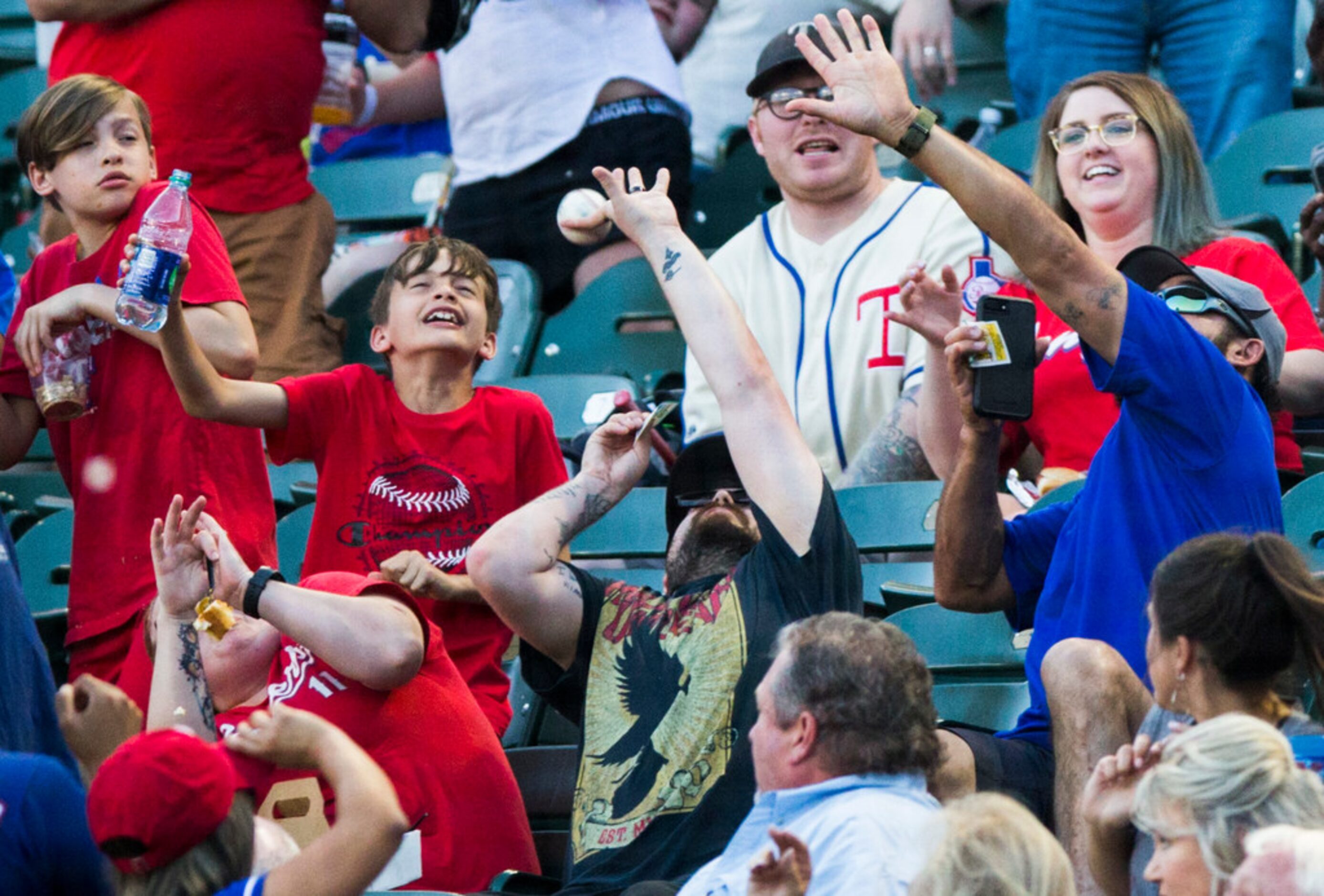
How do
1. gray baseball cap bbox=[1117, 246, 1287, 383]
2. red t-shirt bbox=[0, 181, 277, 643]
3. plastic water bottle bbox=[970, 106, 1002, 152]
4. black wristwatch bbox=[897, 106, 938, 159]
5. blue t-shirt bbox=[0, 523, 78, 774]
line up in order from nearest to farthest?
blue t-shirt bbox=[0, 523, 78, 774], black wristwatch bbox=[897, 106, 938, 159], gray baseball cap bbox=[1117, 246, 1287, 383], red t-shirt bbox=[0, 181, 277, 643], plastic water bottle bbox=[970, 106, 1002, 152]

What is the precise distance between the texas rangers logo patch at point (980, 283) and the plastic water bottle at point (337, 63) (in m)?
1.95

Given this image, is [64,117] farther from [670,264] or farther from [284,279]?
[670,264]

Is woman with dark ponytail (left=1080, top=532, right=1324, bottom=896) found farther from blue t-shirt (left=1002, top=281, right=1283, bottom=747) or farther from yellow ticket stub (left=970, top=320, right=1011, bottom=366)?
yellow ticket stub (left=970, top=320, right=1011, bottom=366)

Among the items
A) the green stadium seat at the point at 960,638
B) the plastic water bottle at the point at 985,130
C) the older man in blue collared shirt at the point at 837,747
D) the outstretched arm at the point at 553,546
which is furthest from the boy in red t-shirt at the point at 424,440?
the plastic water bottle at the point at 985,130

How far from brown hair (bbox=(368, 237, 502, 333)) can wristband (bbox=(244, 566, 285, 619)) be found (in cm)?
96

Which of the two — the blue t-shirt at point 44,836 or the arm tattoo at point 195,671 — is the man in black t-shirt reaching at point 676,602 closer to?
the arm tattoo at point 195,671

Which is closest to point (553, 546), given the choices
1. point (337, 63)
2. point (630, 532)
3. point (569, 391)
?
point (630, 532)

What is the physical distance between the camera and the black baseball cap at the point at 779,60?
4613 millimetres

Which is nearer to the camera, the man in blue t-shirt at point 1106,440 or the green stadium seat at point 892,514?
the man in blue t-shirt at point 1106,440

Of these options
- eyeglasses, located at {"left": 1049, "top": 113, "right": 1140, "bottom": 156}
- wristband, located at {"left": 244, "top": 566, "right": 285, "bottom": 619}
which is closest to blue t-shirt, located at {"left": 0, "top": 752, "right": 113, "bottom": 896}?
Answer: wristband, located at {"left": 244, "top": 566, "right": 285, "bottom": 619}

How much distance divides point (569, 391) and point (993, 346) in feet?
5.77

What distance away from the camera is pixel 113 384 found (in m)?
3.83

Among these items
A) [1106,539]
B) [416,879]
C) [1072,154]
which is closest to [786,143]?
[1072,154]

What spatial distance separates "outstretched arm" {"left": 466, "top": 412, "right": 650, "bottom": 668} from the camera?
329 cm
